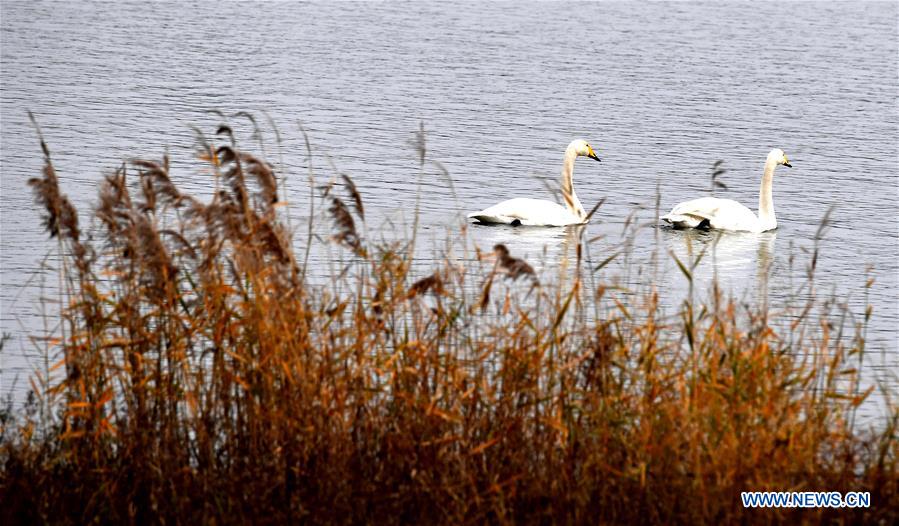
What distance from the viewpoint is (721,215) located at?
14211 mm

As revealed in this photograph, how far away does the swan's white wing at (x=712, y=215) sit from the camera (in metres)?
14.1

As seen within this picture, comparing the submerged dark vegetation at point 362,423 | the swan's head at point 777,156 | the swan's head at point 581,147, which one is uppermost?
the swan's head at point 581,147

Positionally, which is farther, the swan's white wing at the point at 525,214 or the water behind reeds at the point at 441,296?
the swan's white wing at the point at 525,214

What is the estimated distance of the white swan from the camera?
46.2ft

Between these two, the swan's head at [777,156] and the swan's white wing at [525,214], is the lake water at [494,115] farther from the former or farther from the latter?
the swan's head at [777,156]

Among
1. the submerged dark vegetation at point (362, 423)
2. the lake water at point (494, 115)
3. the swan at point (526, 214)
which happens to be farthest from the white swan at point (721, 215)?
the submerged dark vegetation at point (362, 423)

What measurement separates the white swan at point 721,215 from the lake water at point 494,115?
158mm

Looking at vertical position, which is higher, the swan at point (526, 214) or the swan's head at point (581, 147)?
the swan's head at point (581, 147)

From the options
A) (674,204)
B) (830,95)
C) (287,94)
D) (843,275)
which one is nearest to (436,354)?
(843,275)

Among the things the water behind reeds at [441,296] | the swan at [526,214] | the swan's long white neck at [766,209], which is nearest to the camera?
the water behind reeds at [441,296]

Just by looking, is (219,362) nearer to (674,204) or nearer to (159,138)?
(674,204)

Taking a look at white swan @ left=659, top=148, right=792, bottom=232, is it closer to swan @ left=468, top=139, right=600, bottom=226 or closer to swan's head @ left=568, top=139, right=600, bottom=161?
swan @ left=468, top=139, right=600, bottom=226

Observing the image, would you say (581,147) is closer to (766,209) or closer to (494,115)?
(766,209)

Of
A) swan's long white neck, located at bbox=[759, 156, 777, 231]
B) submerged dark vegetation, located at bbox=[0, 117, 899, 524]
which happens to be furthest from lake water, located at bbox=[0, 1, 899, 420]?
submerged dark vegetation, located at bbox=[0, 117, 899, 524]
